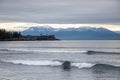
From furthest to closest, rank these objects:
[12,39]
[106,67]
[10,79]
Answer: [12,39], [106,67], [10,79]

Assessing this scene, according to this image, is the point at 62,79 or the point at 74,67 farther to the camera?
the point at 74,67

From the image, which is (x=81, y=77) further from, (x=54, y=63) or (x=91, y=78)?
(x=54, y=63)

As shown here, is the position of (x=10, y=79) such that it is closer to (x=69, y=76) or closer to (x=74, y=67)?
(x=69, y=76)

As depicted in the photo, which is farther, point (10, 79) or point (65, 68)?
point (65, 68)

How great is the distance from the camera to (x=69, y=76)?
22453 millimetres

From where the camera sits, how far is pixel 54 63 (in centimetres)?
3122

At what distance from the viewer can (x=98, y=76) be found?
22281 millimetres

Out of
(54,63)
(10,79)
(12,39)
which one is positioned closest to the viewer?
(10,79)

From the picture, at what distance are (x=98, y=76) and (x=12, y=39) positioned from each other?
6967 inches

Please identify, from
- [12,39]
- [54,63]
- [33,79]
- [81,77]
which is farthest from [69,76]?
[12,39]

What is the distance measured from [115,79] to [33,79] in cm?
499

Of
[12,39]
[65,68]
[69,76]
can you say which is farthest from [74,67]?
[12,39]

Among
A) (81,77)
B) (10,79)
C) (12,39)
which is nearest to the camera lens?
(10,79)

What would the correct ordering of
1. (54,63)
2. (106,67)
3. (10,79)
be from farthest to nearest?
(54,63)
(106,67)
(10,79)
